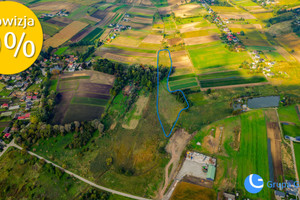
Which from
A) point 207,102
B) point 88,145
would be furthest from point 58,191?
point 207,102

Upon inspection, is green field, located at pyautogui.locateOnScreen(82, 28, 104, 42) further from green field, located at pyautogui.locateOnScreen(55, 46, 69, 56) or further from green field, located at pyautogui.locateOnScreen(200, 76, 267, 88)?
green field, located at pyautogui.locateOnScreen(200, 76, 267, 88)

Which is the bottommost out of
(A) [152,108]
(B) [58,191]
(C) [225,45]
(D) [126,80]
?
(B) [58,191]

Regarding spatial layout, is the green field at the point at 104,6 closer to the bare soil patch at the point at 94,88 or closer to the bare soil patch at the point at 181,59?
the bare soil patch at the point at 181,59

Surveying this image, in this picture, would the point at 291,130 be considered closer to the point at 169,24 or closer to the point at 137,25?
the point at 169,24

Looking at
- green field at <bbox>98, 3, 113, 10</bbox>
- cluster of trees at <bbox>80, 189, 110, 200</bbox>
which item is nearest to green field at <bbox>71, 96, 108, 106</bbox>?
cluster of trees at <bbox>80, 189, 110, 200</bbox>

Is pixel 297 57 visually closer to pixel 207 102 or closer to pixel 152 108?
pixel 207 102

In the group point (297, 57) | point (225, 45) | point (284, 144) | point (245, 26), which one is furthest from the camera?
point (245, 26)

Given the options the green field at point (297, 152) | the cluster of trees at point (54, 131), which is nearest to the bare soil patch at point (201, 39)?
the green field at point (297, 152)
